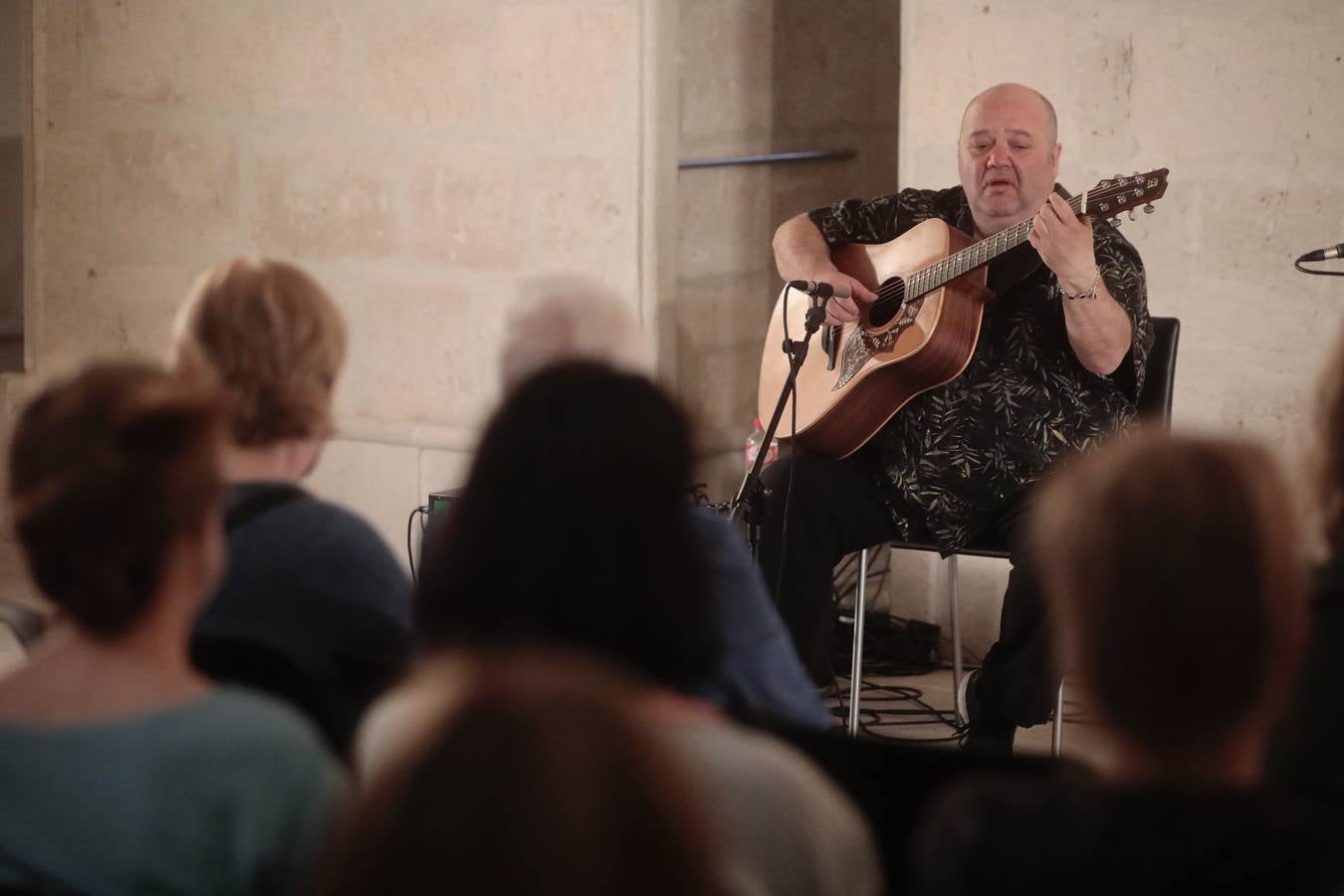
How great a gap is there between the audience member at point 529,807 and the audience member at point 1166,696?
0.40m

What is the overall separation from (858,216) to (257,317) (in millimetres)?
1972

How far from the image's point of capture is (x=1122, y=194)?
325 centimetres

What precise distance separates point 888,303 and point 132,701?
7.95ft

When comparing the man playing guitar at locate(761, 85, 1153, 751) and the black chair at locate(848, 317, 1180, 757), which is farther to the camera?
the black chair at locate(848, 317, 1180, 757)

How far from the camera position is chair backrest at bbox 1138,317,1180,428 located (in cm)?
335

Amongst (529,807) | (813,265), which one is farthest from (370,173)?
(529,807)

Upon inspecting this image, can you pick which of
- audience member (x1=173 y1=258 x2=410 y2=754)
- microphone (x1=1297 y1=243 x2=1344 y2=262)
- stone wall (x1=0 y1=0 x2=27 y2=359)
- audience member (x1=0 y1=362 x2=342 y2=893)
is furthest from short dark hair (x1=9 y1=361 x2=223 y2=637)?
stone wall (x1=0 y1=0 x2=27 y2=359)

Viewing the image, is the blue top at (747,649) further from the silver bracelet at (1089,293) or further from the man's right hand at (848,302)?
the man's right hand at (848,302)

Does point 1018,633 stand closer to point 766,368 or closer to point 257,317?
point 766,368

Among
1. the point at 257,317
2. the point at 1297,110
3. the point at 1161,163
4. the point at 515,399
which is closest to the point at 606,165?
the point at 1161,163

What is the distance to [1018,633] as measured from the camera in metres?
3.26

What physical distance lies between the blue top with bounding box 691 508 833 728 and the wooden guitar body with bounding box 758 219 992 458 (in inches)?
57.0

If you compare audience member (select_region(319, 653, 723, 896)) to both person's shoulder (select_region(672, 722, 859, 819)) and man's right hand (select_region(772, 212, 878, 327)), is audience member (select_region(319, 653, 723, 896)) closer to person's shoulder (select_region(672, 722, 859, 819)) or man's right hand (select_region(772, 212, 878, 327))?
person's shoulder (select_region(672, 722, 859, 819))

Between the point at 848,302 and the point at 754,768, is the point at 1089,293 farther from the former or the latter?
the point at 754,768
